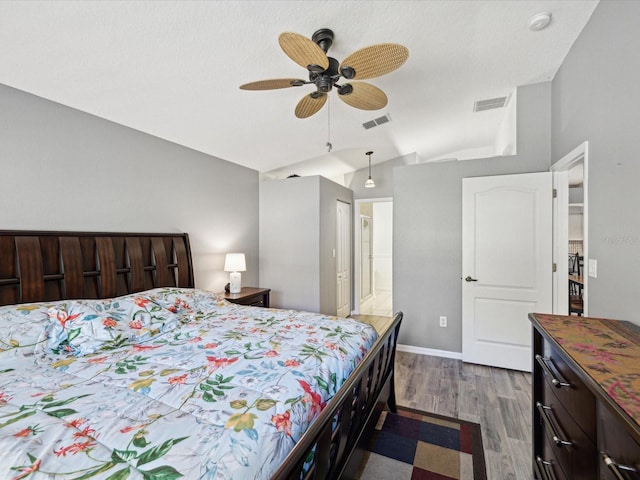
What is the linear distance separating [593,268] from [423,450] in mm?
1662

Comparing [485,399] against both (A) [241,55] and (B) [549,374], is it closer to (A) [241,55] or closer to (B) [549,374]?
(B) [549,374]

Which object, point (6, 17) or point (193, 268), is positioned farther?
point (193, 268)

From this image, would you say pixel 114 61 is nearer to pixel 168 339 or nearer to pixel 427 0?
pixel 168 339

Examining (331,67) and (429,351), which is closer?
(331,67)

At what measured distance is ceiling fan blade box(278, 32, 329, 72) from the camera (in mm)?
1507

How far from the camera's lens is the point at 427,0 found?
1.85 m

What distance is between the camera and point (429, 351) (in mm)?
Result: 3600

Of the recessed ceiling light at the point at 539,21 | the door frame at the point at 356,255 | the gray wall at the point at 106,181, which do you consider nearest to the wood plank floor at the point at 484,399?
the door frame at the point at 356,255

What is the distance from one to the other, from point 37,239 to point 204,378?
179 centimetres

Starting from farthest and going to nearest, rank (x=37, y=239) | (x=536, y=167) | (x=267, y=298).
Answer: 1. (x=267, y=298)
2. (x=536, y=167)
3. (x=37, y=239)

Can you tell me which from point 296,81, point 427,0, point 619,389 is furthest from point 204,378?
point 427,0

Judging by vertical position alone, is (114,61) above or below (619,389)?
above

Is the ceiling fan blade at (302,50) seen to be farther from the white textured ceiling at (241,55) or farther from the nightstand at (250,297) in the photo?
the nightstand at (250,297)

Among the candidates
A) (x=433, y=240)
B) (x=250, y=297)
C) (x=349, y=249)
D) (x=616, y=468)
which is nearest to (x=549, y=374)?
(x=616, y=468)
